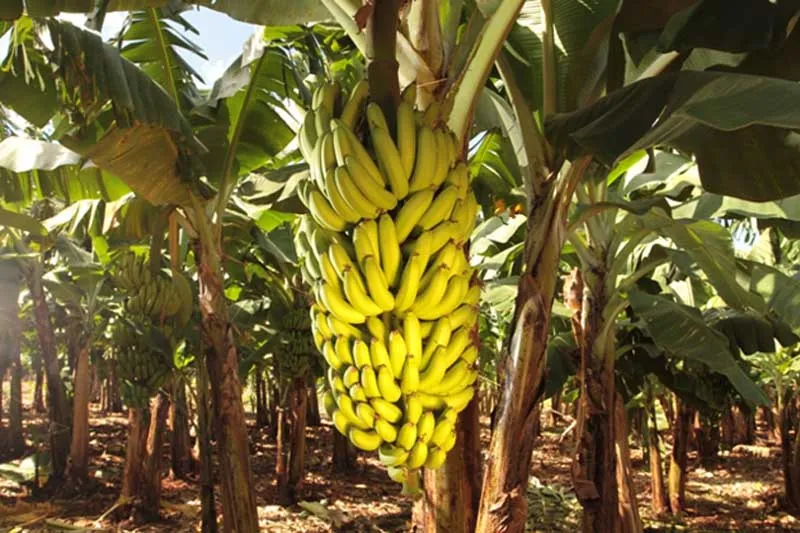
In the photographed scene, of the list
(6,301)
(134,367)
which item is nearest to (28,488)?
(6,301)

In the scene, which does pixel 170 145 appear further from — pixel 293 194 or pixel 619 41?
pixel 619 41

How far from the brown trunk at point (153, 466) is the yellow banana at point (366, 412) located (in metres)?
5.66

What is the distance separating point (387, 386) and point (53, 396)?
8113 mm

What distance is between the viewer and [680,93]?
1.51 metres

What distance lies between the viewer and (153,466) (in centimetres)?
658

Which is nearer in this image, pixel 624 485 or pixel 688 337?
pixel 688 337

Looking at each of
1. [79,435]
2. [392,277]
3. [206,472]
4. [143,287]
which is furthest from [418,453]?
[79,435]

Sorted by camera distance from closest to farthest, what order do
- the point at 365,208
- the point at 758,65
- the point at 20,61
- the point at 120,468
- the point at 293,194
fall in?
1. the point at 365,208
2. the point at 758,65
3. the point at 293,194
4. the point at 20,61
5. the point at 120,468

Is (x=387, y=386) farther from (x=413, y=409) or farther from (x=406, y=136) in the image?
(x=406, y=136)

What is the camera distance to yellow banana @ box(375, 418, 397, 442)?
139 cm

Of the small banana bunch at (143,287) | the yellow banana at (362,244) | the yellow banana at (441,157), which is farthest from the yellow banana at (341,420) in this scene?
the small banana bunch at (143,287)

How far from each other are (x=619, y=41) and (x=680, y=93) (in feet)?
1.94

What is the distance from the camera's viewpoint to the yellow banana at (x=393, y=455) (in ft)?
4.63

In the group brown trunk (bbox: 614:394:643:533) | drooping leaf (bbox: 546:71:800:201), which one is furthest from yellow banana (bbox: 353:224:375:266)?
brown trunk (bbox: 614:394:643:533)
